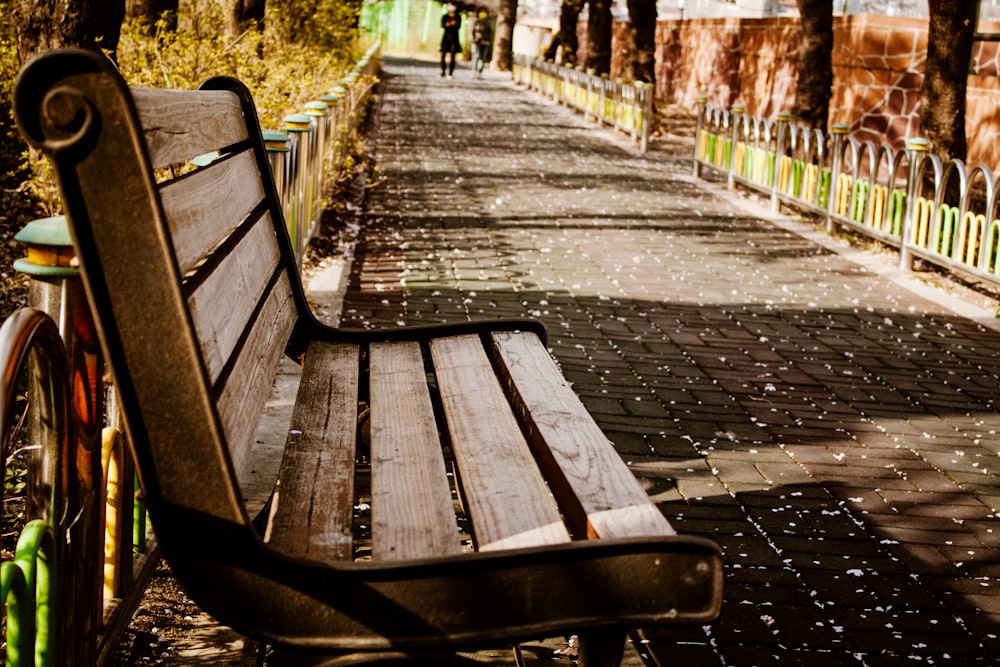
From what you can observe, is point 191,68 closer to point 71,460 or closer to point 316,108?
point 316,108

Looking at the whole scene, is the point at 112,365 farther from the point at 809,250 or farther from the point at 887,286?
the point at 809,250

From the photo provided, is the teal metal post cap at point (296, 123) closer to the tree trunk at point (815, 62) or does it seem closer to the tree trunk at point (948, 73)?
the tree trunk at point (948, 73)

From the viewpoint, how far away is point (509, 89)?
1403 inches

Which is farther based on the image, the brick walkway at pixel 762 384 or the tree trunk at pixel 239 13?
the tree trunk at pixel 239 13

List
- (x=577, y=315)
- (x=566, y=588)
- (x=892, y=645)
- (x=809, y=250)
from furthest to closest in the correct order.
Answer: (x=809, y=250) < (x=577, y=315) < (x=892, y=645) < (x=566, y=588)

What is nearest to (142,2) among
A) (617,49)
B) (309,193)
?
(309,193)

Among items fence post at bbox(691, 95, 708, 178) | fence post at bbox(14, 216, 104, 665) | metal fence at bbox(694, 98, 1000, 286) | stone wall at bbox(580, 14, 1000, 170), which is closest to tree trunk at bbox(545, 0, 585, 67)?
stone wall at bbox(580, 14, 1000, 170)

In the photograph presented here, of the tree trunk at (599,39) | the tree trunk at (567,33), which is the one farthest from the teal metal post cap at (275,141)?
the tree trunk at (567,33)

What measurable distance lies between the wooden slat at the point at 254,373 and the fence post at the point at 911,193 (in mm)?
7196

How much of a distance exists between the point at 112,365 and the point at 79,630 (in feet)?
2.36

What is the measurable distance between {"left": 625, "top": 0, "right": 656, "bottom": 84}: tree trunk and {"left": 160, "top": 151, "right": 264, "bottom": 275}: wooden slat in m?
21.3

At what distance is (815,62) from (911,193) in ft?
17.4

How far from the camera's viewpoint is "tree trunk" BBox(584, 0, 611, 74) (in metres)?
28.1

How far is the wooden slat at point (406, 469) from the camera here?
2.26 meters
